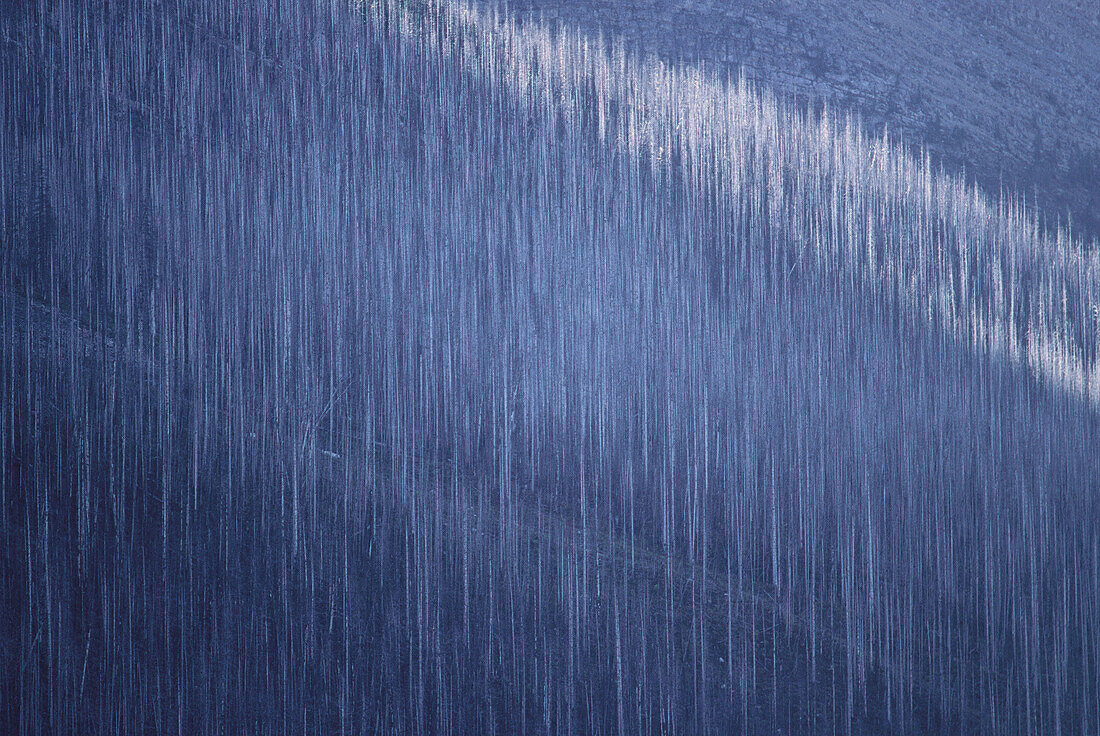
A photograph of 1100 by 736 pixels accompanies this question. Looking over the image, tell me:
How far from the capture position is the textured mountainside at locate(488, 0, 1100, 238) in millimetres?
5133

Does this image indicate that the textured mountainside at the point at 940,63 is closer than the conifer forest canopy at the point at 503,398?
No

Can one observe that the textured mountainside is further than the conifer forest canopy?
Yes

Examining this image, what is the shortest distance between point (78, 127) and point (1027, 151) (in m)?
4.97

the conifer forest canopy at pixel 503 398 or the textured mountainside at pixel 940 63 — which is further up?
the textured mountainside at pixel 940 63

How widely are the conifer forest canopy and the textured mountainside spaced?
14 cm

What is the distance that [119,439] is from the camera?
3.82 meters

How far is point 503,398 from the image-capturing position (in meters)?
4.45

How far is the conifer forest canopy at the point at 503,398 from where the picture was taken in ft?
12.5

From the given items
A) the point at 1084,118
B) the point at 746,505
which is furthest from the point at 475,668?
the point at 1084,118

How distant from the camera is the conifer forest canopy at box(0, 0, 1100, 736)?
150 inches

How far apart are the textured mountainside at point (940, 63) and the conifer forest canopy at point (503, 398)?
14cm

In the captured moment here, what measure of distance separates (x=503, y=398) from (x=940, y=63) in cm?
328

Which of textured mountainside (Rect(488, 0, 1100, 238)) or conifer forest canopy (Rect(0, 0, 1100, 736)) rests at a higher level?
textured mountainside (Rect(488, 0, 1100, 238))

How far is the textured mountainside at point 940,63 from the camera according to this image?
5133 millimetres
